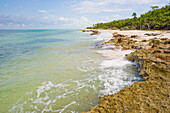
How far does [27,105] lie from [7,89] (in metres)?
2.09

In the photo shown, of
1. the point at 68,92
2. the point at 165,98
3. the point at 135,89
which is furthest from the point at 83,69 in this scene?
the point at 165,98

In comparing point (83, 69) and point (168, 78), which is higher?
point (168, 78)

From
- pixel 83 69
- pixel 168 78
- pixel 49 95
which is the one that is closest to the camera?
pixel 168 78

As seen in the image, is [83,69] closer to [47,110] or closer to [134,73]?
[134,73]

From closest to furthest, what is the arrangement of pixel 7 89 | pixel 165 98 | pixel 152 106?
pixel 152 106
pixel 165 98
pixel 7 89

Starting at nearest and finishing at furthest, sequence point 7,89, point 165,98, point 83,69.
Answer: point 165,98, point 7,89, point 83,69

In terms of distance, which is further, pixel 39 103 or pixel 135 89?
pixel 39 103

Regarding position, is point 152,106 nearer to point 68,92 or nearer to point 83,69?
point 68,92

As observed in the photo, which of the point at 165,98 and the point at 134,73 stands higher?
the point at 165,98

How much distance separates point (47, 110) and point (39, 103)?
2.00 ft

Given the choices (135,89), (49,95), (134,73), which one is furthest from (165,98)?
(49,95)

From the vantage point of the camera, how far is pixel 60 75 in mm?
6871

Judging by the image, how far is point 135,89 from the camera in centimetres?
369

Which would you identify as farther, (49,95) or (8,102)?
(49,95)
